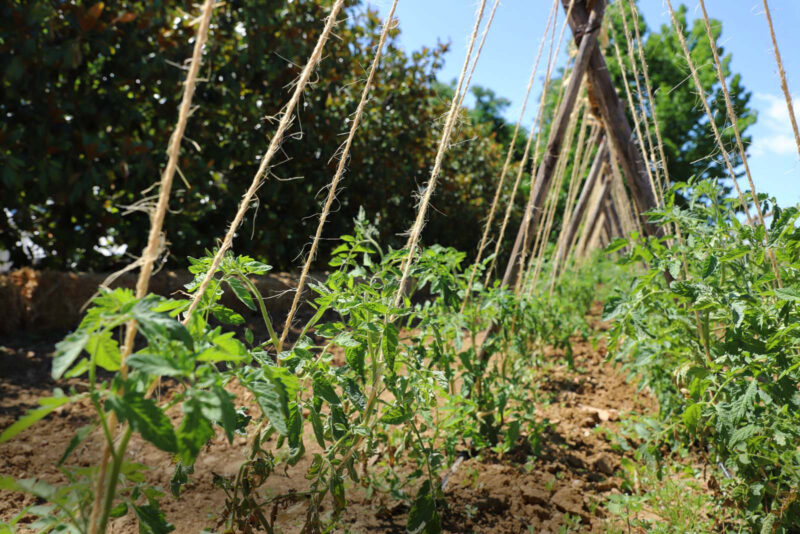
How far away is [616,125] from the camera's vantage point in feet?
9.83

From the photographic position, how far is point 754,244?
1639 mm

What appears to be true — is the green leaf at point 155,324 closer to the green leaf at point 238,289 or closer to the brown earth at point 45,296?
the green leaf at point 238,289

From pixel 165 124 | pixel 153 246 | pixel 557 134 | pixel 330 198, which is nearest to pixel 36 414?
pixel 153 246

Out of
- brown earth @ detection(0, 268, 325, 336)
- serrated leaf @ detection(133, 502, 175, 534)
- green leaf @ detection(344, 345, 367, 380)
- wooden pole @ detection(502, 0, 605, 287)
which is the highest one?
wooden pole @ detection(502, 0, 605, 287)

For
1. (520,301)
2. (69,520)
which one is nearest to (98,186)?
(520,301)

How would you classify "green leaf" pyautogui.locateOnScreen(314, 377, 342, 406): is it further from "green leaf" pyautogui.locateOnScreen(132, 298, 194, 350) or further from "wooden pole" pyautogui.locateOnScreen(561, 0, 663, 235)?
"wooden pole" pyautogui.locateOnScreen(561, 0, 663, 235)

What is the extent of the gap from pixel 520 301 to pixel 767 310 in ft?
3.83

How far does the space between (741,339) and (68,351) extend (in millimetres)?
1625

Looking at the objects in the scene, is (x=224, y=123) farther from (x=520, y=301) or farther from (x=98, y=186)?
(x=520, y=301)

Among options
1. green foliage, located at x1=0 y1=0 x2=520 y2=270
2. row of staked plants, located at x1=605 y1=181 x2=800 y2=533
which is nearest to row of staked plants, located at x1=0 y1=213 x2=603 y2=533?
row of staked plants, located at x1=605 y1=181 x2=800 y2=533

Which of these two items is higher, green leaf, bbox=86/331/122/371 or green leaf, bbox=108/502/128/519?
green leaf, bbox=86/331/122/371

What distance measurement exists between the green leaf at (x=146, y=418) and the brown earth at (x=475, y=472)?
905 millimetres

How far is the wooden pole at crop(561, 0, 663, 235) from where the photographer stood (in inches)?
110

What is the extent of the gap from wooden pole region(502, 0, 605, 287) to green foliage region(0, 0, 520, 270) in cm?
102
